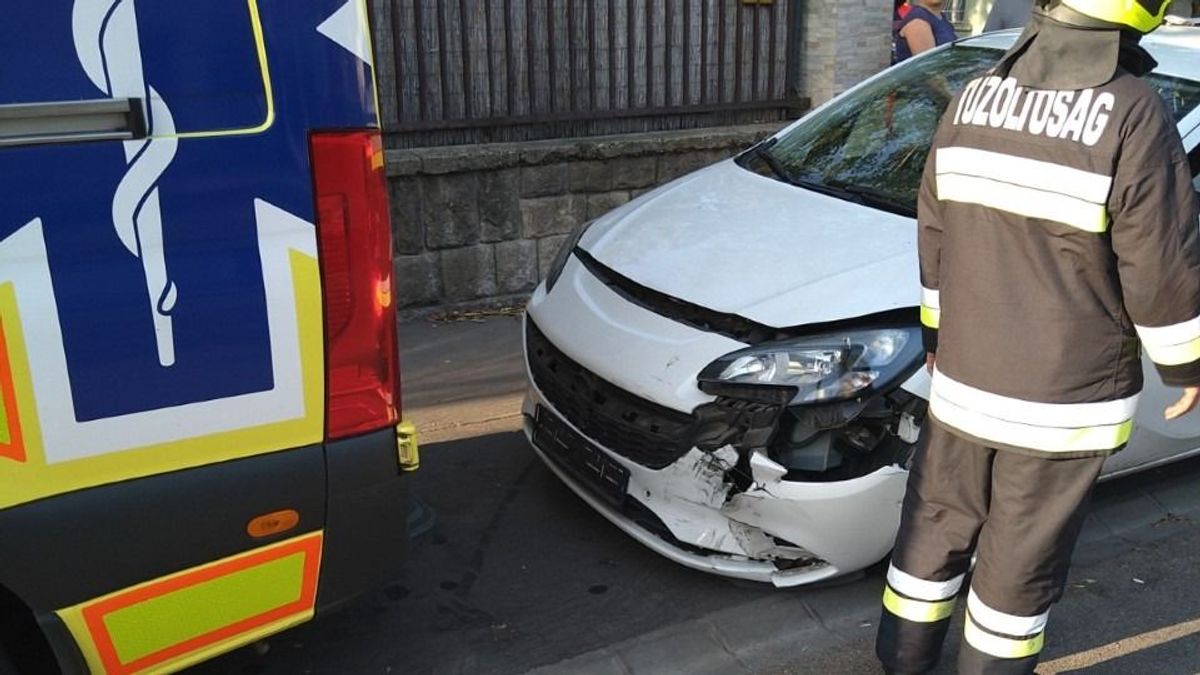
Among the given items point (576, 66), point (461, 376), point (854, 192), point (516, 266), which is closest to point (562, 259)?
point (854, 192)

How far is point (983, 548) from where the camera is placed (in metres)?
2.62

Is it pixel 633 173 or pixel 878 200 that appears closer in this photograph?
pixel 878 200

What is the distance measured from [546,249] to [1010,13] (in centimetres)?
309

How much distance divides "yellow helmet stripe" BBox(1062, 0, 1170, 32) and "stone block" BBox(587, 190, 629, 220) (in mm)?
4218

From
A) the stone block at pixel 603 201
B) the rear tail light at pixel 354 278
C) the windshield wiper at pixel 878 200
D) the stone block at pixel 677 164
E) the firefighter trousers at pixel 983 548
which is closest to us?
the rear tail light at pixel 354 278

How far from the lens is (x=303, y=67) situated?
2135 mm

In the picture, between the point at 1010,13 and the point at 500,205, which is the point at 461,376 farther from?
the point at 1010,13

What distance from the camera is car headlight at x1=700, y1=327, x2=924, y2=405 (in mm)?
3033

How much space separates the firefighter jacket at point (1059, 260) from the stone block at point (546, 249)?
382cm

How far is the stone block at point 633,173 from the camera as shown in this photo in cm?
639

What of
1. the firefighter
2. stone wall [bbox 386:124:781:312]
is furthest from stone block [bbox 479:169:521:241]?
the firefighter

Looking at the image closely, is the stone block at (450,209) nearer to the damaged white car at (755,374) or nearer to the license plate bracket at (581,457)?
the damaged white car at (755,374)

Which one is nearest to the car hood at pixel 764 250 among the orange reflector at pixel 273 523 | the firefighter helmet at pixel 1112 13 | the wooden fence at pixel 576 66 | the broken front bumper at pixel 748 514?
the broken front bumper at pixel 748 514

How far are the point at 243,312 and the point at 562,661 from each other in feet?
4.78
